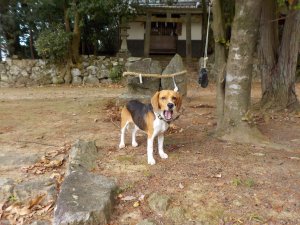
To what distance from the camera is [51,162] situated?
14.1 feet

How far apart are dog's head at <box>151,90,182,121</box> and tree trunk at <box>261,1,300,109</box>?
12.3 feet

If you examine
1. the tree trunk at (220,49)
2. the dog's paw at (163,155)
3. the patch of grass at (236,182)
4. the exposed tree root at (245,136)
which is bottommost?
the patch of grass at (236,182)

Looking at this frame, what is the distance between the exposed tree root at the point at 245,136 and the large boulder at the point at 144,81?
3.56m

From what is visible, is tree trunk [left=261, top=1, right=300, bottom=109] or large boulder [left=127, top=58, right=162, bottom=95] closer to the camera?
tree trunk [left=261, top=1, right=300, bottom=109]

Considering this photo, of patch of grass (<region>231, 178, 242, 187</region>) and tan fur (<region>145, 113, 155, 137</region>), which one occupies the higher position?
tan fur (<region>145, 113, 155, 137</region>)

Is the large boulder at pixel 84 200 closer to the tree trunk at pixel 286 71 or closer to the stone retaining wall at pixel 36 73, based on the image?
the tree trunk at pixel 286 71

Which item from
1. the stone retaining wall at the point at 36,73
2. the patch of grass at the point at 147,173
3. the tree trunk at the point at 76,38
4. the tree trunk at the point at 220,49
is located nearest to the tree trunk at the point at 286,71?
the tree trunk at the point at 220,49

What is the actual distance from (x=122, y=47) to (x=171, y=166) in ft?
38.7

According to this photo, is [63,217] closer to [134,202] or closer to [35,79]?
[134,202]

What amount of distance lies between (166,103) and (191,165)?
824mm

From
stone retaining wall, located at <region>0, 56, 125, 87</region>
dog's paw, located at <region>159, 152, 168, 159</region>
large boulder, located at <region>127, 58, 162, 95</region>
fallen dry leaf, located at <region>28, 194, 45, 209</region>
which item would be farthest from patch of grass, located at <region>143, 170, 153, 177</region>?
stone retaining wall, located at <region>0, 56, 125, 87</region>

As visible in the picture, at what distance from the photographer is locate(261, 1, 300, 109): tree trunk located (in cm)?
672

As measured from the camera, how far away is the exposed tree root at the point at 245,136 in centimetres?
477

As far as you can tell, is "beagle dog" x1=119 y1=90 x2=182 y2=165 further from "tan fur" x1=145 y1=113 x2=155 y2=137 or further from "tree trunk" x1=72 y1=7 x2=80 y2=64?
"tree trunk" x1=72 y1=7 x2=80 y2=64
